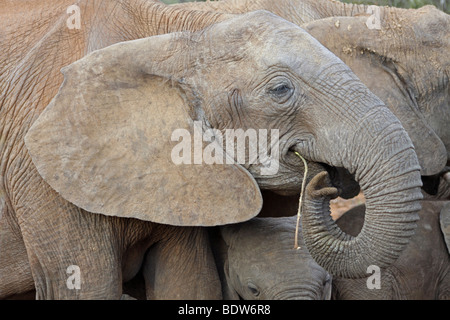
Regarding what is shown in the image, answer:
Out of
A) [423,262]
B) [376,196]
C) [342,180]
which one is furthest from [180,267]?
[423,262]

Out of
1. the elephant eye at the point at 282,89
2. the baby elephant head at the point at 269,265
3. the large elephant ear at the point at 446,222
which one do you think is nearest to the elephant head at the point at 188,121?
the elephant eye at the point at 282,89

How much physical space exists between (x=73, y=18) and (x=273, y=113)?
1264 mm

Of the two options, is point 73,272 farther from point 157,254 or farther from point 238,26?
point 238,26

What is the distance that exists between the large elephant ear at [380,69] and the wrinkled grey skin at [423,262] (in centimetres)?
129

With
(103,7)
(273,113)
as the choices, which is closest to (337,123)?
(273,113)

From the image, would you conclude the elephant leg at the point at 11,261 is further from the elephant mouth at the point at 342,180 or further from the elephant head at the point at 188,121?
the elephant mouth at the point at 342,180

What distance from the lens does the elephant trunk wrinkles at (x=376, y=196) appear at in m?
4.35

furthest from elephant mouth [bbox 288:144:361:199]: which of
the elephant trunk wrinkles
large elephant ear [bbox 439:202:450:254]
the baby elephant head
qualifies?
large elephant ear [bbox 439:202:450:254]

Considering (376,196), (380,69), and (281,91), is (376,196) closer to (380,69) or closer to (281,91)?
(281,91)

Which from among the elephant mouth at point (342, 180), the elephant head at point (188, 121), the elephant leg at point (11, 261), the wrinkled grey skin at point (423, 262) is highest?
the elephant head at point (188, 121)

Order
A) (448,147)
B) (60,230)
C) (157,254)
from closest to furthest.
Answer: (60,230)
(157,254)
(448,147)

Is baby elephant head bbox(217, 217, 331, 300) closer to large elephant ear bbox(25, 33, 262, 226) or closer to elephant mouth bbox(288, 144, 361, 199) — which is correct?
elephant mouth bbox(288, 144, 361, 199)

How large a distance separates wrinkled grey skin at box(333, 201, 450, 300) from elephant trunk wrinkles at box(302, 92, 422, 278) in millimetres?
2155

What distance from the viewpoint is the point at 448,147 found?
5.80m
